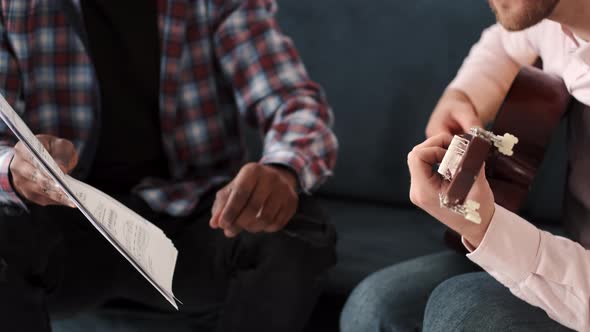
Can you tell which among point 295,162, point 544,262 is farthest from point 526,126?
point 295,162

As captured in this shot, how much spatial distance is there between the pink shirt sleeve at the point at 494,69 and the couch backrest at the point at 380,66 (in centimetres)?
29

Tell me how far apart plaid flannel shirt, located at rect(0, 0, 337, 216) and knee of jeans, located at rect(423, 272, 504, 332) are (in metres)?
0.29

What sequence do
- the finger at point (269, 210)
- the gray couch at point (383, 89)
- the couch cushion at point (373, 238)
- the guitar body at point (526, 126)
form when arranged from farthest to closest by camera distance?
the gray couch at point (383, 89), the couch cushion at point (373, 238), the finger at point (269, 210), the guitar body at point (526, 126)

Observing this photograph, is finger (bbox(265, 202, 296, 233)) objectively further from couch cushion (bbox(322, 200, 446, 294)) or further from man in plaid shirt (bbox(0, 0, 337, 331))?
couch cushion (bbox(322, 200, 446, 294))

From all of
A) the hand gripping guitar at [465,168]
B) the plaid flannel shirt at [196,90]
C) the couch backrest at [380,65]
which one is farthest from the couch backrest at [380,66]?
the hand gripping guitar at [465,168]

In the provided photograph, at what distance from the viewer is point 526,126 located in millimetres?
926

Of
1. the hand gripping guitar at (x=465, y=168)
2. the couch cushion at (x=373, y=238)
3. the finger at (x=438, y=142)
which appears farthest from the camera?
the couch cushion at (x=373, y=238)

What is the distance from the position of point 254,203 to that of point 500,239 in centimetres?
37

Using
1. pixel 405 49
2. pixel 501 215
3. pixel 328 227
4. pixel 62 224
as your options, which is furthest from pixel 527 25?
pixel 62 224

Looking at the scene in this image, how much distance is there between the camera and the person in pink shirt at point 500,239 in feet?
2.50

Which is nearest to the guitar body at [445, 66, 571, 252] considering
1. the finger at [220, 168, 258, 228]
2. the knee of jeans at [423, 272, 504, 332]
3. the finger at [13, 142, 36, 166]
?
the knee of jeans at [423, 272, 504, 332]

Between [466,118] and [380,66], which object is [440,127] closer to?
[466,118]

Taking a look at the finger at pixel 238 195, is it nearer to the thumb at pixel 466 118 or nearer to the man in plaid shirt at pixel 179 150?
the man in plaid shirt at pixel 179 150

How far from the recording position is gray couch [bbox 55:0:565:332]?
1.41m
